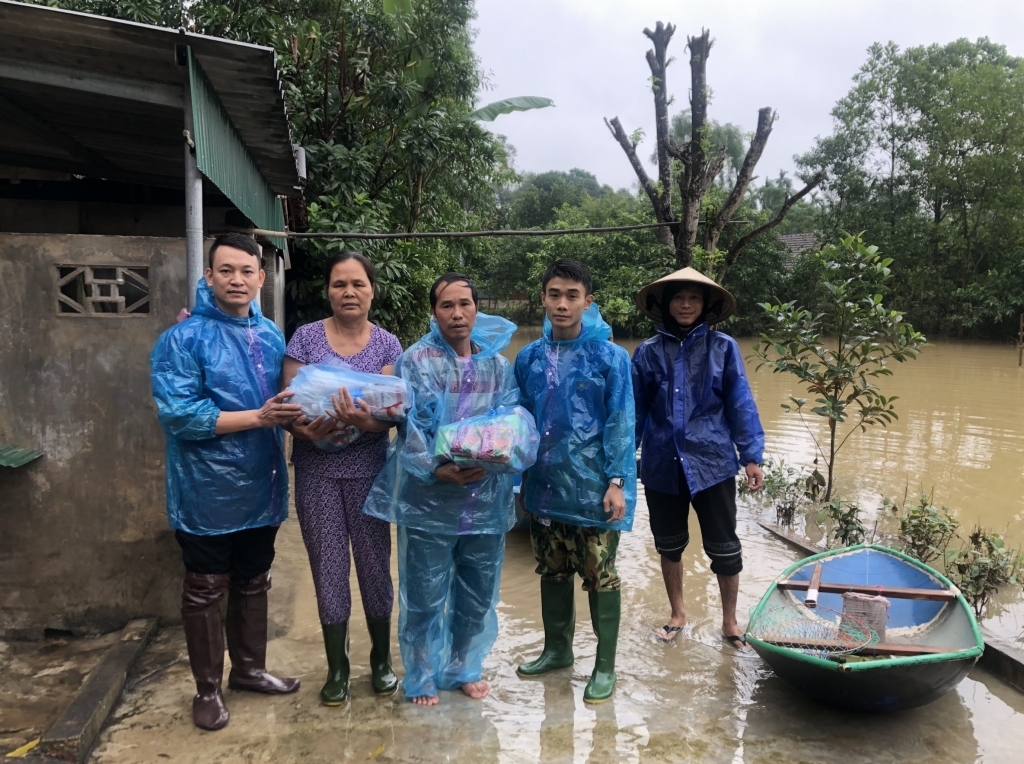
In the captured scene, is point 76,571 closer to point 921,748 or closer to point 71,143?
point 71,143

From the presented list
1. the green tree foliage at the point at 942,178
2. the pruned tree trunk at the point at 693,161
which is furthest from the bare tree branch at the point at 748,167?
the green tree foliage at the point at 942,178

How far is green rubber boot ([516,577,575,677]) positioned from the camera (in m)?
3.05

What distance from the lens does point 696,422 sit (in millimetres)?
3320

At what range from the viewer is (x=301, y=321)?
8406 mm

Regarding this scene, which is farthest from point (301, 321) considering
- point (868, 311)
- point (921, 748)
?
point (921, 748)

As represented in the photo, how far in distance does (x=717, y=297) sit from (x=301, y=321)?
19.7ft

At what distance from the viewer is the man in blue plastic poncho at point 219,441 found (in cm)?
246

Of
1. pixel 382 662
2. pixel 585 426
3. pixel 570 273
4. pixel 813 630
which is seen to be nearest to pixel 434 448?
pixel 585 426

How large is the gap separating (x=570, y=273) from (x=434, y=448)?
83cm

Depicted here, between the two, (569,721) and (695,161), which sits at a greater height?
(695,161)

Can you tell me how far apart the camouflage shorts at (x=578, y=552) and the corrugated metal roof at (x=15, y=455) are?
2.11m

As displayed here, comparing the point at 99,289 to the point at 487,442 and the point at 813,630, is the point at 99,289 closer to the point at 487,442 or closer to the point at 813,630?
the point at 487,442

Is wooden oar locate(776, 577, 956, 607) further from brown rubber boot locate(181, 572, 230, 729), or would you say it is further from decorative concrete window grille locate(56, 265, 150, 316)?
decorative concrete window grille locate(56, 265, 150, 316)

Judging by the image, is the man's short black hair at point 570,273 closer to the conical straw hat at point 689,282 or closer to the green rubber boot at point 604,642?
the conical straw hat at point 689,282
